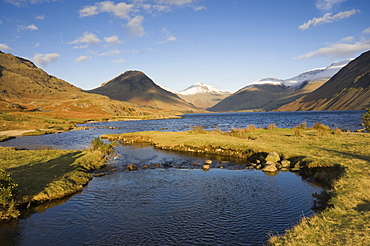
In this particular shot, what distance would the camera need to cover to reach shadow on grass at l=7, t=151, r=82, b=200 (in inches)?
863

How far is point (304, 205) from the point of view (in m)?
19.5

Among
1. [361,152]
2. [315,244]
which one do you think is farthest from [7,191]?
[361,152]

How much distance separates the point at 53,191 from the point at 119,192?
6.14 m

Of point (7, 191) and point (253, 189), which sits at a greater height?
point (7, 191)

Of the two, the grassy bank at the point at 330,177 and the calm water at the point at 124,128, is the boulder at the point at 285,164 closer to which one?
the grassy bank at the point at 330,177

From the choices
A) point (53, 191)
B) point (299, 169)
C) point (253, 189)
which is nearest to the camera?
point (53, 191)

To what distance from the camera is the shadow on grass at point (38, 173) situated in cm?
2191

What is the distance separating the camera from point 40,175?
25.1m

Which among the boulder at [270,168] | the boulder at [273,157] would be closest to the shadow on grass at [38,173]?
the boulder at [270,168]

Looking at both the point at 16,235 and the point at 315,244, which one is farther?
the point at 16,235

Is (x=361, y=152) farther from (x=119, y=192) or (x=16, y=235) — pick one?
(x=16, y=235)

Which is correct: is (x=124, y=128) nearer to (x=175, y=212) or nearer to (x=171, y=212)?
(x=171, y=212)

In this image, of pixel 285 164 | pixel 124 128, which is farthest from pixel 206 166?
pixel 124 128

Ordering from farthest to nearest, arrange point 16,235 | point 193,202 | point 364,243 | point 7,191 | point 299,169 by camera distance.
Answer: point 299,169 → point 193,202 → point 7,191 → point 16,235 → point 364,243
